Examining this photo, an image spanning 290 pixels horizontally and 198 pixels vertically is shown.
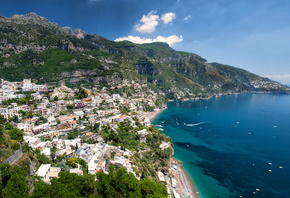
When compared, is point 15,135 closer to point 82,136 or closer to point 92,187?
point 82,136

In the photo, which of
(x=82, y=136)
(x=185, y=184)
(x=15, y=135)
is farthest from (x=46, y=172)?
(x=185, y=184)

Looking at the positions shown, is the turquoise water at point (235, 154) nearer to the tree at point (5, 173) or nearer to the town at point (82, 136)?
the town at point (82, 136)

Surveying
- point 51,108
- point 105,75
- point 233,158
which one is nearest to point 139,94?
point 105,75

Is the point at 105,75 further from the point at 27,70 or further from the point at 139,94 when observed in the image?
the point at 27,70

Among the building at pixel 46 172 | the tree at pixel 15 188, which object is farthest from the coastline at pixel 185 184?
the tree at pixel 15 188

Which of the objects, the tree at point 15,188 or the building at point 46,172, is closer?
the tree at point 15,188

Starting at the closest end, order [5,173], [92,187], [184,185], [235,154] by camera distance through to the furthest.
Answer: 1. [5,173]
2. [92,187]
3. [184,185]
4. [235,154]

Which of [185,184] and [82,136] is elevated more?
[82,136]

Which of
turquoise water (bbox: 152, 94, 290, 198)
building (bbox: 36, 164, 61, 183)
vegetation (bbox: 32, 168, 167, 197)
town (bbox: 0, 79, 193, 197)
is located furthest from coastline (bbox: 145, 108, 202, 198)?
building (bbox: 36, 164, 61, 183)
